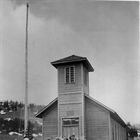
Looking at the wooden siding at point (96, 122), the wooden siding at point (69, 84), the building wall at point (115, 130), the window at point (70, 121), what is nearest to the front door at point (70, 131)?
the window at point (70, 121)

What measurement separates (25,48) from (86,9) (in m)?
4.82

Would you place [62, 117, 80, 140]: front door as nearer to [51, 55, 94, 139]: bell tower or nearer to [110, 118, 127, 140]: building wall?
[51, 55, 94, 139]: bell tower

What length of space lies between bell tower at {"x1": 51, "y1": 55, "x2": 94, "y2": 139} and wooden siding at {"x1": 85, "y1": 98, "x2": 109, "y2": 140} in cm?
64

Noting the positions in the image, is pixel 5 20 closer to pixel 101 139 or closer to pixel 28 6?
pixel 28 6

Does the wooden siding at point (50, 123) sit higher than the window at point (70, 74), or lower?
lower

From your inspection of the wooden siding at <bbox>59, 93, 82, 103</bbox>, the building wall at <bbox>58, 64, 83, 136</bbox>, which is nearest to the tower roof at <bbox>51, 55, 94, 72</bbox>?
the building wall at <bbox>58, 64, 83, 136</bbox>

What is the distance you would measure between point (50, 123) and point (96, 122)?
3.66 m

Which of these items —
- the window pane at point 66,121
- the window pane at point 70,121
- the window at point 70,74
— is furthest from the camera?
the window at point 70,74

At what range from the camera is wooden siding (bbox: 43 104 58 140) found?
21188mm

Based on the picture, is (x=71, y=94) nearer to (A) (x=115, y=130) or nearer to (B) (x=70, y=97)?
(B) (x=70, y=97)

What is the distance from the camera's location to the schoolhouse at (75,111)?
20062 millimetres

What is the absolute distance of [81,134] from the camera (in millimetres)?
19812

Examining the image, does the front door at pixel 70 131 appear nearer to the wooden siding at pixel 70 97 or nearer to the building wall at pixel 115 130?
the wooden siding at pixel 70 97

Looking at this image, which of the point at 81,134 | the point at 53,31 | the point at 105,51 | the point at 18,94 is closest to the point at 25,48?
the point at 53,31
